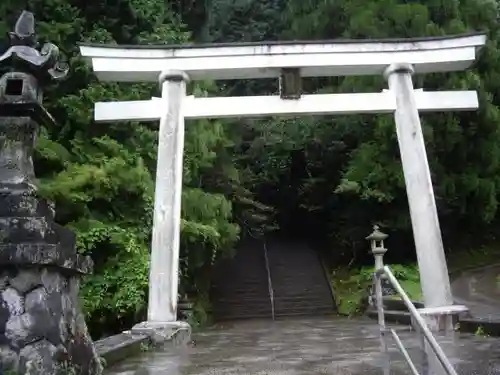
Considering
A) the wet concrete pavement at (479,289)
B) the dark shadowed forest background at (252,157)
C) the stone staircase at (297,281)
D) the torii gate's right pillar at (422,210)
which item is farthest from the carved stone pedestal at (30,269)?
the stone staircase at (297,281)

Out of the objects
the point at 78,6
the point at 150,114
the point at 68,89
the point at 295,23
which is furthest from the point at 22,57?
the point at 295,23

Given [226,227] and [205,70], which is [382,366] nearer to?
[205,70]

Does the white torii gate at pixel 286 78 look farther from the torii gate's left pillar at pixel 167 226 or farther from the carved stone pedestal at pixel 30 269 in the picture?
the carved stone pedestal at pixel 30 269

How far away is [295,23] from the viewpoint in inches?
753

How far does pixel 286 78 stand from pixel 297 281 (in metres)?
9.02

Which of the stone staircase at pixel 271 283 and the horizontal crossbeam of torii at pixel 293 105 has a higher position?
the horizontal crossbeam of torii at pixel 293 105

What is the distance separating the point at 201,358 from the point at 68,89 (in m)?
7.08

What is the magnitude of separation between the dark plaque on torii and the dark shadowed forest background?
209 inches

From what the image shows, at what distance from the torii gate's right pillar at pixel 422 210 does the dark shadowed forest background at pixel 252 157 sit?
441 centimetres

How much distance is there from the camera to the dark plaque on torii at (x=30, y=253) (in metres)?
3.39

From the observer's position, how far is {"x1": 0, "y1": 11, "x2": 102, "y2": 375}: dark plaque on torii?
3.39 meters

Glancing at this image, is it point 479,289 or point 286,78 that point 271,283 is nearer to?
point 479,289

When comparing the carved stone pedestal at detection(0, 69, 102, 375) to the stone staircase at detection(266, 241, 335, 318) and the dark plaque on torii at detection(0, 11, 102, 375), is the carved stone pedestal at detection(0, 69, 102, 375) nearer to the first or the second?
the dark plaque on torii at detection(0, 11, 102, 375)

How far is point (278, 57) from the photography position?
10070 millimetres
